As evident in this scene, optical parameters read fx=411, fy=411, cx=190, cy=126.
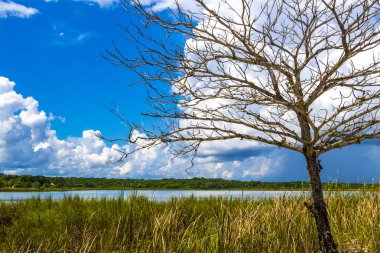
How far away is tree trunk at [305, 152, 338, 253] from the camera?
4785mm

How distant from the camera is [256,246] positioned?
19.0 ft

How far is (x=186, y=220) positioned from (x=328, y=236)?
5756mm

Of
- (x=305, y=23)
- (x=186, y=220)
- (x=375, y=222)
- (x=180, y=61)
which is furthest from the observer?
(x=186, y=220)

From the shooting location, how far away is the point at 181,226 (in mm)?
8984

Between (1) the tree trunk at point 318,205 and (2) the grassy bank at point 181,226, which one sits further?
(2) the grassy bank at point 181,226

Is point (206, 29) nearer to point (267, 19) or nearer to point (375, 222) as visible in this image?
point (267, 19)

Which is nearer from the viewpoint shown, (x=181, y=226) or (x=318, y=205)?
(x=318, y=205)

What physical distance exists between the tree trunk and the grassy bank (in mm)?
445

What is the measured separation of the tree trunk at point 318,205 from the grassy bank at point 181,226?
44 cm

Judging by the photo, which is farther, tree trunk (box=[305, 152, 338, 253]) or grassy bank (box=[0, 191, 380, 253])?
grassy bank (box=[0, 191, 380, 253])

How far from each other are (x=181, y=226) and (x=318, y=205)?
4706mm

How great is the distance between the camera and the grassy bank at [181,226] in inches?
224

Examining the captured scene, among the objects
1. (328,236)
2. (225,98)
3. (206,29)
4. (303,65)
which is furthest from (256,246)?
(206,29)

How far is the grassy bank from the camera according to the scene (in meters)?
Answer: 5.70
